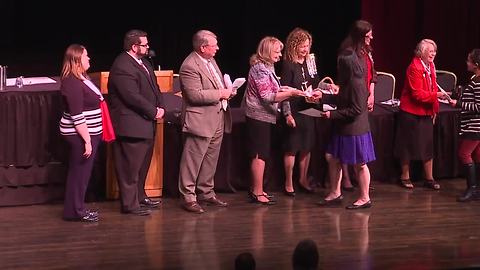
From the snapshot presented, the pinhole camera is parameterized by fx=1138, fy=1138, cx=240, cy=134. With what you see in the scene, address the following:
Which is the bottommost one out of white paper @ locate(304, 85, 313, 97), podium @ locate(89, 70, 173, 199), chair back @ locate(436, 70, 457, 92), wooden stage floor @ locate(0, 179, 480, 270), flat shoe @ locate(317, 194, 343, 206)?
wooden stage floor @ locate(0, 179, 480, 270)

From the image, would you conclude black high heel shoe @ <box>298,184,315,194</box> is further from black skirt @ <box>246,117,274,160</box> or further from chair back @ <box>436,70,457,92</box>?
chair back @ <box>436,70,457,92</box>

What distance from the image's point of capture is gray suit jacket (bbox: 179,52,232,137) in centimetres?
855

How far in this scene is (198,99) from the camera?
337 inches

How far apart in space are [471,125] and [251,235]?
217cm

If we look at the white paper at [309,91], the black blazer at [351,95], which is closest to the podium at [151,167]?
the white paper at [309,91]

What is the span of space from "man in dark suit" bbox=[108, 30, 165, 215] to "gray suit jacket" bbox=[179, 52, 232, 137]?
0.22 meters

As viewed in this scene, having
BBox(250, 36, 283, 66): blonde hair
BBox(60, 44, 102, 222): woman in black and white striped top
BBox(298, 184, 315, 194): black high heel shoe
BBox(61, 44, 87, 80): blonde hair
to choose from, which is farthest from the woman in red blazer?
BBox(61, 44, 87, 80): blonde hair

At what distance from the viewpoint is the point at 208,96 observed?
337 inches

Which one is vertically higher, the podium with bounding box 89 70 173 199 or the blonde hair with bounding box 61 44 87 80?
the blonde hair with bounding box 61 44 87 80

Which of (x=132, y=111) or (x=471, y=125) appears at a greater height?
(x=132, y=111)

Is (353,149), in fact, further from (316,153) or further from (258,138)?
(316,153)

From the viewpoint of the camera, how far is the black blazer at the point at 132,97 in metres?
8.41

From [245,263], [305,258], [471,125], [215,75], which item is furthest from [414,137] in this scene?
[245,263]

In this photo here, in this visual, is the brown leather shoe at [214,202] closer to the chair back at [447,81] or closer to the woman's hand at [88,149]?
the woman's hand at [88,149]
